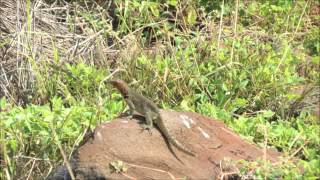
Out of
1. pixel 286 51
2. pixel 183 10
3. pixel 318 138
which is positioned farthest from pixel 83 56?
pixel 318 138

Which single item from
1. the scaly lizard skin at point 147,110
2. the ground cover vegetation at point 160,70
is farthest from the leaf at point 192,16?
the scaly lizard skin at point 147,110

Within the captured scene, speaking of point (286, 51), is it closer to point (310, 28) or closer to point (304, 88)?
point (304, 88)

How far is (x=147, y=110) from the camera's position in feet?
17.7

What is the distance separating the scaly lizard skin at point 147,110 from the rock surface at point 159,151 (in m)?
0.04

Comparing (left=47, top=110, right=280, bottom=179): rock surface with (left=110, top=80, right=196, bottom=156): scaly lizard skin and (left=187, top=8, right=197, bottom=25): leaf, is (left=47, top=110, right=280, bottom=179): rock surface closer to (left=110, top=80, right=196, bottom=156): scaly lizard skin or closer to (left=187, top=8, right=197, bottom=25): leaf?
(left=110, top=80, right=196, bottom=156): scaly lizard skin

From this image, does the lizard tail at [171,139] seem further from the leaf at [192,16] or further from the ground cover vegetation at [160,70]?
the leaf at [192,16]

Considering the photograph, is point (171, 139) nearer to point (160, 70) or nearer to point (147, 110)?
point (147, 110)

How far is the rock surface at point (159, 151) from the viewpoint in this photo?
4.57 m

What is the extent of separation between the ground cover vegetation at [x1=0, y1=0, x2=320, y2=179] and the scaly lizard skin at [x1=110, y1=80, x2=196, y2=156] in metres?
0.32

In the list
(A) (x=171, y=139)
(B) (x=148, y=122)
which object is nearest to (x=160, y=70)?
(B) (x=148, y=122)

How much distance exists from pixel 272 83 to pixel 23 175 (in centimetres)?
267

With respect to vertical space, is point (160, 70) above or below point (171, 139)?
below

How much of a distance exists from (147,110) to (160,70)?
1570mm

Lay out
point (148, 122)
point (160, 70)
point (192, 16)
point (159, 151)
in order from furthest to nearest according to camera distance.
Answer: point (192, 16), point (160, 70), point (148, 122), point (159, 151)
